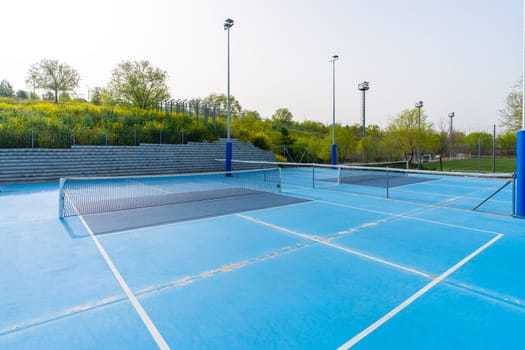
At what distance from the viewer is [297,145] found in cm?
3753

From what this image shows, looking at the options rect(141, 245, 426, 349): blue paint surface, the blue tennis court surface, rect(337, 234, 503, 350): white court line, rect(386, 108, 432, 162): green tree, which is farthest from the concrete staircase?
rect(337, 234, 503, 350): white court line

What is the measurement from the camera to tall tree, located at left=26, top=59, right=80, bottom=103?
142ft

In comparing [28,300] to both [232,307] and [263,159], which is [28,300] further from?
[263,159]

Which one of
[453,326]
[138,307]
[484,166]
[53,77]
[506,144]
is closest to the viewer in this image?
[453,326]

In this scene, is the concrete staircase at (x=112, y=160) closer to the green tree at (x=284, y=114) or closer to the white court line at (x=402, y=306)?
the white court line at (x=402, y=306)

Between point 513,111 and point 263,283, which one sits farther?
point 513,111

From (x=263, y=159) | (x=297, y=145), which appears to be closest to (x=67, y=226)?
(x=263, y=159)

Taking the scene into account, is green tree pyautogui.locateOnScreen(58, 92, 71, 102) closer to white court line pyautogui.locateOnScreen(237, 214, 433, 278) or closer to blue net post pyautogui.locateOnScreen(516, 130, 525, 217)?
white court line pyautogui.locateOnScreen(237, 214, 433, 278)

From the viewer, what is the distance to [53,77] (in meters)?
44.0

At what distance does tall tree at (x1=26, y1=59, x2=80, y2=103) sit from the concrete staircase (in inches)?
1191

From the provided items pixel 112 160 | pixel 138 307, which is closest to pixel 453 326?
pixel 138 307

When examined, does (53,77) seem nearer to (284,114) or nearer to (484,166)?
(284,114)

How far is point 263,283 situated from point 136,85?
119 ft

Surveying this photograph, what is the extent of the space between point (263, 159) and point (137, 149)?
37.1 feet
